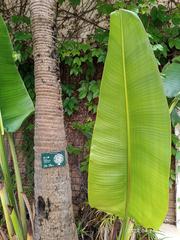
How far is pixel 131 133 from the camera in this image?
1.24 meters

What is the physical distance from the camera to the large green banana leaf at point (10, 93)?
1.96 metres

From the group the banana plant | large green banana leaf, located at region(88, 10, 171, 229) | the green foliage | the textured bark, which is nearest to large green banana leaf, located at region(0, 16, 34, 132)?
the banana plant

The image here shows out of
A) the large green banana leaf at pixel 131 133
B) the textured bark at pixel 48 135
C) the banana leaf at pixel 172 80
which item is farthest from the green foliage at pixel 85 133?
the large green banana leaf at pixel 131 133

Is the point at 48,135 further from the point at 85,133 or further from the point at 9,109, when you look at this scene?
the point at 85,133

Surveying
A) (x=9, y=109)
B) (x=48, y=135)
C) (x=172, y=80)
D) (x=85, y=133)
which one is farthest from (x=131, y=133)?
(x=85, y=133)

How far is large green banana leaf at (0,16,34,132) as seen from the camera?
1962mm

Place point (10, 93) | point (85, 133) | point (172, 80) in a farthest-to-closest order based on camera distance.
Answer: point (85, 133), point (172, 80), point (10, 93)

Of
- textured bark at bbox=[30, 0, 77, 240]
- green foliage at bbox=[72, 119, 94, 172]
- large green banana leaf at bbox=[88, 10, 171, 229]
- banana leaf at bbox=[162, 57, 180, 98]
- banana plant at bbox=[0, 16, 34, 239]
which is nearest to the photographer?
large green banana leaf at bbox=[88, 10, 171, 229]

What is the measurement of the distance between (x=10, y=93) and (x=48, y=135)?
53 centimetres

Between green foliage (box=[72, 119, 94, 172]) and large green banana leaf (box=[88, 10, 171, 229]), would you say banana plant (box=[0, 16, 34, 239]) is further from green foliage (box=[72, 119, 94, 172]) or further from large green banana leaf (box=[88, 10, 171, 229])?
green foliage (box=[72, 119, 94, 172])

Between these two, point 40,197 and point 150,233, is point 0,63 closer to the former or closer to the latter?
point 40,197

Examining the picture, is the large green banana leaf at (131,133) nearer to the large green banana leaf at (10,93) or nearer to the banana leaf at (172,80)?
the large green banana leaf at (10,93)

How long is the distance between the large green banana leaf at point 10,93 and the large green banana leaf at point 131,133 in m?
0.92

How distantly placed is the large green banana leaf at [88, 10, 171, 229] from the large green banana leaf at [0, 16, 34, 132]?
0.92 m
